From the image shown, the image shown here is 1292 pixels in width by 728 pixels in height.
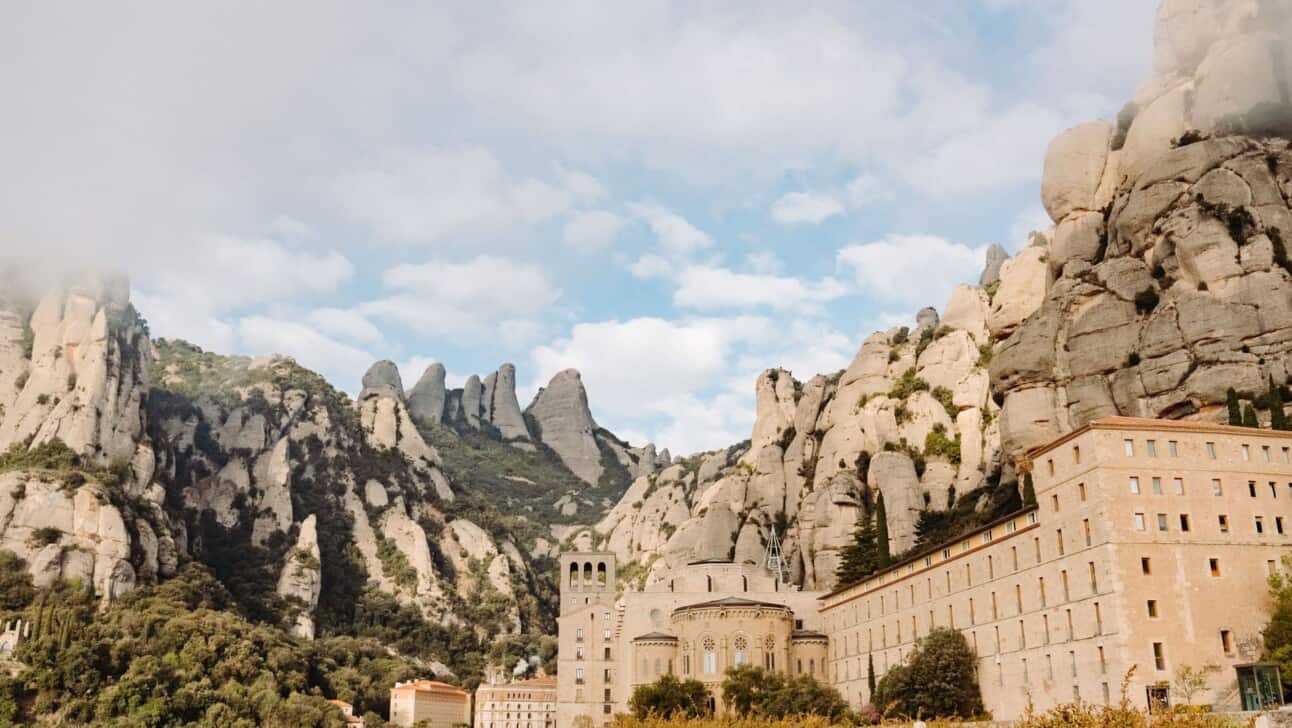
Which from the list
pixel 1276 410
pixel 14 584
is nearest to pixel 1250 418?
pixel 1276 410

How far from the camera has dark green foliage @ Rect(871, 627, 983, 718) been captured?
59.9m

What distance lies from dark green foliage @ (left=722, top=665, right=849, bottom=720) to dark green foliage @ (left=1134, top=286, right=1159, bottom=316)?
30.8 meters

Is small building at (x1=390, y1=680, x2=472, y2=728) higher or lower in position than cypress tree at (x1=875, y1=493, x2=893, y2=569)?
lower

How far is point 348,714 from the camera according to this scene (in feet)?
371

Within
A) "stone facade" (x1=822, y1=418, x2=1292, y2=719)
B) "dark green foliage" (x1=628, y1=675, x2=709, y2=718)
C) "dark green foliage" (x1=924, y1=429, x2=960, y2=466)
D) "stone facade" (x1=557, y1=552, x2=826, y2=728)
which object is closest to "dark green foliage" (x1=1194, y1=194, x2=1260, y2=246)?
"stone facade" (x1=822, y1=418, x2=1292, y2=719)

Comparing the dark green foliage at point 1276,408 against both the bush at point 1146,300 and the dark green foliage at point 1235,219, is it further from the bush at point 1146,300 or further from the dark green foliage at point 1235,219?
the dark green foliage at point 1235,219

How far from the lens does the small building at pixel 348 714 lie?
111 meters

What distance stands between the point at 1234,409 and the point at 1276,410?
2226 mm

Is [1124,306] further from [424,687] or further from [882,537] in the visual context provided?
[424,687]

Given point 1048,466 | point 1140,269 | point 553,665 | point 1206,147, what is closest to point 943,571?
point 1048,466

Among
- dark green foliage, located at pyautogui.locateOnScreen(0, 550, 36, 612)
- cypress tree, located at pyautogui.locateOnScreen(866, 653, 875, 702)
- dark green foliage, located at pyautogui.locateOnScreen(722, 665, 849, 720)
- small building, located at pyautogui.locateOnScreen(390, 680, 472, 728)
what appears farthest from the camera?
small building, located at pyautogui.locateOnScreen(390, 680, 472, 728)

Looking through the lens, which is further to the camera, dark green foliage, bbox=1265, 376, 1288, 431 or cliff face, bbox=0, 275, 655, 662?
cliff face, bbox=0, 275, 655, 662

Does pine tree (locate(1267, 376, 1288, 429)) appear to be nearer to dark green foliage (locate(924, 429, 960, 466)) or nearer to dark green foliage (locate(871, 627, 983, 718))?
dark green foliage (locate(871, 627, 983, 718))

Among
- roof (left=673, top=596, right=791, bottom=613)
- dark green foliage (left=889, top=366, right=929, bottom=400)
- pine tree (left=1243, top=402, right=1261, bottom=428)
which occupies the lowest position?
roof (left=673, top=596, right=791, bottom=613)
